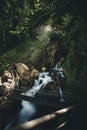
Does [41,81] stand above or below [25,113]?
above

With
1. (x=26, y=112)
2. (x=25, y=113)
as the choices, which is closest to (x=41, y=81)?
(x=26, y=112)

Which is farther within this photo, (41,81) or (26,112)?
(41,81)

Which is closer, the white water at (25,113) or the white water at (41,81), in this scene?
the white water at (25,113)

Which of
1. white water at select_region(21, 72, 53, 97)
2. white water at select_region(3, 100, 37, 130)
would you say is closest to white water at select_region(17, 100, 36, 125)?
white water at select_region(3, 100, 37, 130)

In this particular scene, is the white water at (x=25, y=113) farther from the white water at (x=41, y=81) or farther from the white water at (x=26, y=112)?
the white water at (x=41, y=81)

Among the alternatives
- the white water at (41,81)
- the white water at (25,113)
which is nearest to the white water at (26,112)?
the white water at (25,113)

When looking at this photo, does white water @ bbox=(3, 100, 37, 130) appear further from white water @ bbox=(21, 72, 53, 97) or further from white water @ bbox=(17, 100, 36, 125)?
white water @ bbox=(21, 72, 53, 97)

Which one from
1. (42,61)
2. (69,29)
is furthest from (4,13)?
(42,61)

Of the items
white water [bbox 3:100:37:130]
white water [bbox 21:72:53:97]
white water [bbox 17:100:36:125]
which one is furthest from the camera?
white water [bbox 21:72:53:97]

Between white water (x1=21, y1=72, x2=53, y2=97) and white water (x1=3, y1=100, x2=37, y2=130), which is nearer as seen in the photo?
white water (x1=3, y1=100, x2=37, y2=130)

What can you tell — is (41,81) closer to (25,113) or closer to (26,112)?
(26,112)

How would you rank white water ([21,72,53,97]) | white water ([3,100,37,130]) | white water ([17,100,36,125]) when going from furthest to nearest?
white water ([21,72,53,97]) < white water ([17,100,36,125]) < white water ([3,100,37,130])

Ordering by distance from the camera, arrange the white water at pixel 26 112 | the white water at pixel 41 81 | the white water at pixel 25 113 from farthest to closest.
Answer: the white water at pixel 41 81, the white water at pixel 26 112, the white water at pixel 25 113

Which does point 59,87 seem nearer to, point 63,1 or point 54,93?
point 54,93
